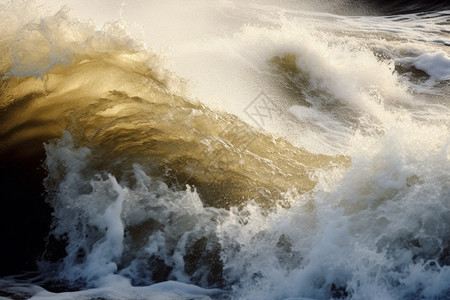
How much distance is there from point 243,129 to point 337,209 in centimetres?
182

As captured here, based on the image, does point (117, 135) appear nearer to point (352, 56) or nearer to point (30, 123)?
point (30, 123)

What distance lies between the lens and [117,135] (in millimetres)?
4242

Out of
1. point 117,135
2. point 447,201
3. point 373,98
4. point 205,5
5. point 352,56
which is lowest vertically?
point 447,201

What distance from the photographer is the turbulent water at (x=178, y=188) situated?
2.91 meters

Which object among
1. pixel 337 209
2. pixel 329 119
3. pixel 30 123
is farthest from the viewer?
pixel 329 119

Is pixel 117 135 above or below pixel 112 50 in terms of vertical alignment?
below

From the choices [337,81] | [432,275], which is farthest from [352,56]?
[432,275]

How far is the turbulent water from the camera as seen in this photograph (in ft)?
9.54

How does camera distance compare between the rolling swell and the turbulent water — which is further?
the rolling swell

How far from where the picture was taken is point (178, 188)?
3.85 metres

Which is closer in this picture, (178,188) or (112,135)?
(178,188)

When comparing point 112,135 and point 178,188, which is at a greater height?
point 112,135

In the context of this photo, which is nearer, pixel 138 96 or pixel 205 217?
pixel 205 217

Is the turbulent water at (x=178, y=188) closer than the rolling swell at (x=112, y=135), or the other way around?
the turbulent water at (x=178, y=188)
